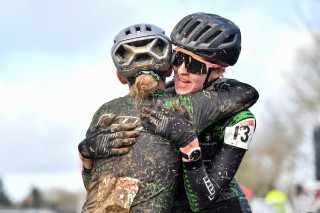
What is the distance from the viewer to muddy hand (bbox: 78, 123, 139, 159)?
15.8 ft

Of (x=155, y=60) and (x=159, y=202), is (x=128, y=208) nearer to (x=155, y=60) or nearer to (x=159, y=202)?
(x=159, y=202)

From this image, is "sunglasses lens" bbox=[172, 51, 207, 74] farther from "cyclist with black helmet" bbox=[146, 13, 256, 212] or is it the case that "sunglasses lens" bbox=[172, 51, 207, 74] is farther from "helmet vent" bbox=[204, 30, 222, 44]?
"helmet vent" bbox=[204, 30, 222, 44]

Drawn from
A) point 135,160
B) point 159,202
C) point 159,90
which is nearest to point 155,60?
point 159,90

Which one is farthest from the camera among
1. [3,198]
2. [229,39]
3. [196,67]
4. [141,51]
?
[3,198]

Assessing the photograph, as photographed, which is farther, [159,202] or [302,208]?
[302,208]

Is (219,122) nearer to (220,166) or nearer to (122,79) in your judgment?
(220,166)

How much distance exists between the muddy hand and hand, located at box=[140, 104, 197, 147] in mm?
147

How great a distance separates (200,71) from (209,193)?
109 centimetres

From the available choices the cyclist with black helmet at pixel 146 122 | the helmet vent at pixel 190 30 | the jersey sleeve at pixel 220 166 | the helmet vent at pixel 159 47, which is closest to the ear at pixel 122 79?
the cyclist with black helmet at pixel 146 122

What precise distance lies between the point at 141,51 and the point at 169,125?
760 mm

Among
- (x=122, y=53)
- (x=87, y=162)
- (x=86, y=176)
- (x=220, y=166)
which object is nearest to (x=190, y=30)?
(x=122, y=53)

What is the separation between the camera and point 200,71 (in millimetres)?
5223

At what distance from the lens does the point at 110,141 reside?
4.88 metres

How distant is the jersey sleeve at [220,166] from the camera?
482cm
